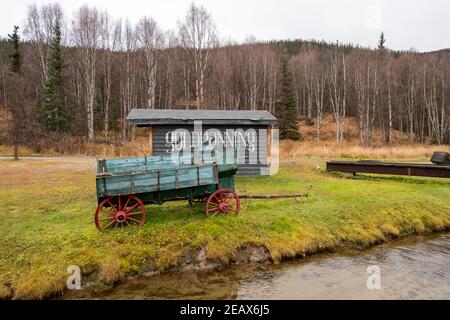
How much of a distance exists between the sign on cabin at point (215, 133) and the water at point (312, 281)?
8901 millimetres

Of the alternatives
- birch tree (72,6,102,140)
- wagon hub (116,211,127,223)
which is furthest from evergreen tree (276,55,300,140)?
wagon hub (116,211,127,223)

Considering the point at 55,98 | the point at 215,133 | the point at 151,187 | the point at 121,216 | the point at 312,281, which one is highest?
the point at 55,98

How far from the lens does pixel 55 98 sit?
36156mm

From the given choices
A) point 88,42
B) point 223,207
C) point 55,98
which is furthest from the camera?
point 55,98

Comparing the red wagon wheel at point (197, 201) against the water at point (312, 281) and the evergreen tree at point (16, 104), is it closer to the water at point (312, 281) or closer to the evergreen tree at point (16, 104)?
the water at point (312, 281)

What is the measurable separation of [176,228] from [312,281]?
142 inches

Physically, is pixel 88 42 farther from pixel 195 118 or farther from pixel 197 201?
pixel 197 201

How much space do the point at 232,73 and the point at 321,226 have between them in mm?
43236

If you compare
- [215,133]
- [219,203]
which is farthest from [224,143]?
[219,203]

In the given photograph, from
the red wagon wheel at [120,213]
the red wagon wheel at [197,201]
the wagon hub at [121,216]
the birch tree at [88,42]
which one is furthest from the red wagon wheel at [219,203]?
the birch tree at [88,42]

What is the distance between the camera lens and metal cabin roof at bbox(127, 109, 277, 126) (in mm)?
16359
